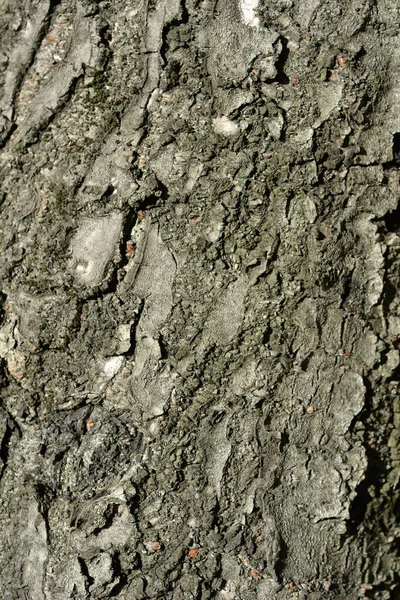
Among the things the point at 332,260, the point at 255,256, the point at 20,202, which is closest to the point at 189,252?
the point at 255,256

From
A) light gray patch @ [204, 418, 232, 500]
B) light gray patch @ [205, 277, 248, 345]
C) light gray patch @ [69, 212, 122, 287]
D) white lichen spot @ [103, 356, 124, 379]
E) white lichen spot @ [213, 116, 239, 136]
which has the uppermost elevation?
white lichen spot @ [213, 116, 239, 136]

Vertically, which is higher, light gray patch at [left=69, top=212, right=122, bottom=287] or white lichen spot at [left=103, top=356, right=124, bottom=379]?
light gray patch at [left=69, top=212, right=122, bottom=287]

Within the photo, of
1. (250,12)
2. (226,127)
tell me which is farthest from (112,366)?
(250,12)

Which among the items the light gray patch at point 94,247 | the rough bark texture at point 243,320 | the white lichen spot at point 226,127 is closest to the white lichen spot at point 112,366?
the rough bark texture at point 243,320

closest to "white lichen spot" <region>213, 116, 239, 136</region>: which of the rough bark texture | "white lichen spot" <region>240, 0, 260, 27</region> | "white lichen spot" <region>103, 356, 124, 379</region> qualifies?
the rough bark texture

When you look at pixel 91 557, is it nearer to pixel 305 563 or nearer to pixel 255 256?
pixel 305 563

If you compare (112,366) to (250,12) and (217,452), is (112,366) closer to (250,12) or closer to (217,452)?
(217,452)

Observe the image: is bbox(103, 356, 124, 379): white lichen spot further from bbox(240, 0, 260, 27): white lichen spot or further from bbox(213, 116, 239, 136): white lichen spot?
bbox(240, 0, 260, 27): white lichen spot
